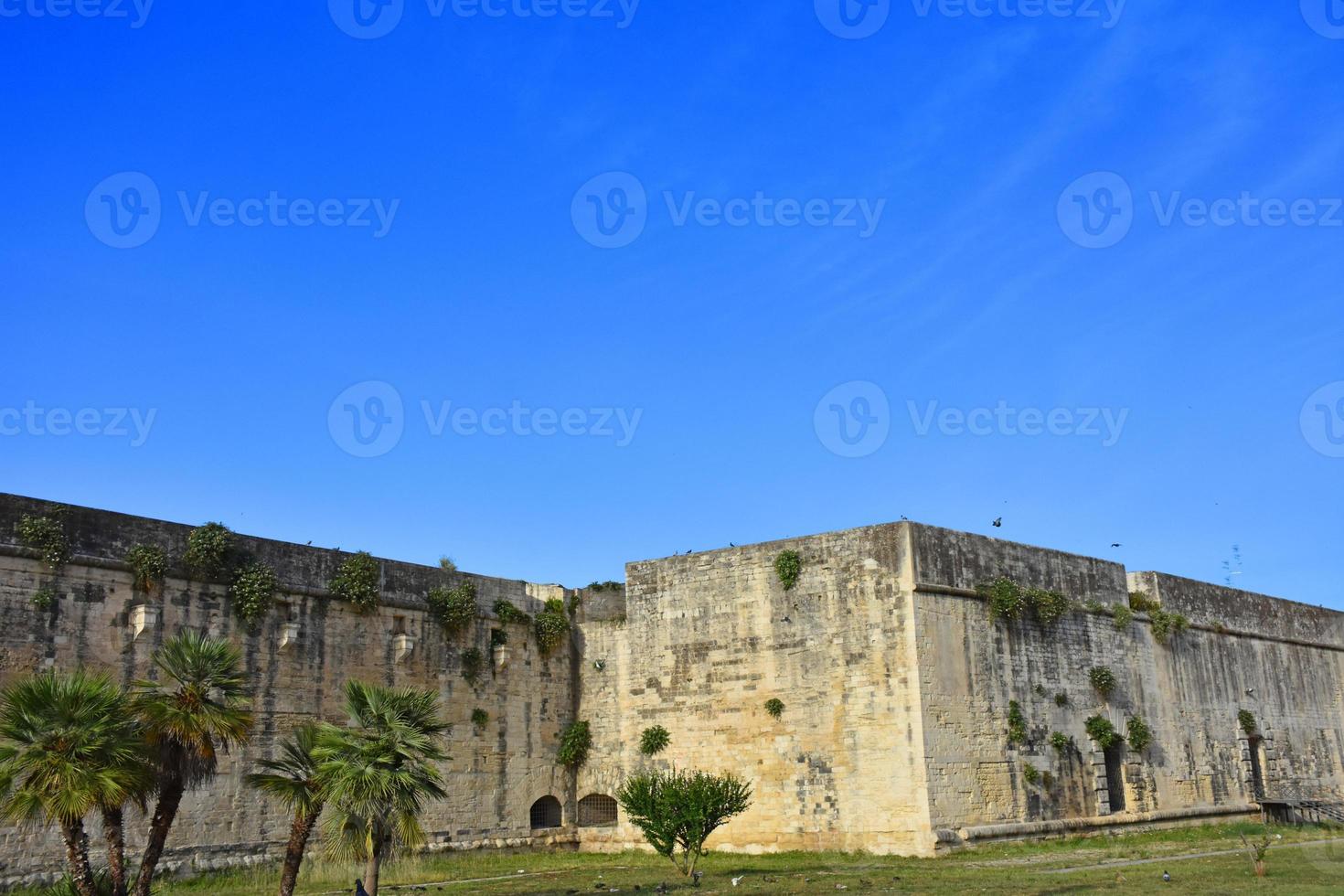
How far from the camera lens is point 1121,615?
2984 cm

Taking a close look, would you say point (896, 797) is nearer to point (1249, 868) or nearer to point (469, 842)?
point (1249, 868)

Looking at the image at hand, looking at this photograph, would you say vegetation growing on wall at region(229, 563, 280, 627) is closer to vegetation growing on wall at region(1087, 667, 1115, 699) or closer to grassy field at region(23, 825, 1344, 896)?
grassy field at region(23, 825, 1344, 896)

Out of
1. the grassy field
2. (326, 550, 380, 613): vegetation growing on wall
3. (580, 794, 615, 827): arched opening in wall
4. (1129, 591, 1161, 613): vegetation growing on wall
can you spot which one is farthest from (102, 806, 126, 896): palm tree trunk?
(1129, 591, 1161, 613): vegetation growing on wall

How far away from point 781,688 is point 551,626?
6.02m

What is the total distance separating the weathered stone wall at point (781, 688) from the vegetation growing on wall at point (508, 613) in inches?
80.5

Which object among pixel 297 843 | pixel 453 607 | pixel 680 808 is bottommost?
pixel 297 843

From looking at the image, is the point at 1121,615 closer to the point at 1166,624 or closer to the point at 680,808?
the point at 1166,624

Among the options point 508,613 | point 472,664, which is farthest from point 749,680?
point 472,664

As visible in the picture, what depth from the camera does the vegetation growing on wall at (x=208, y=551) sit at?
22.1m

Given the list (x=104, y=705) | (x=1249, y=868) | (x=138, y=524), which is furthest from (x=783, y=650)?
(x=104, y=705)

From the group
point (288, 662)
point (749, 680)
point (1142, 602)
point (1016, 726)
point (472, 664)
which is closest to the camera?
point (288, 662)

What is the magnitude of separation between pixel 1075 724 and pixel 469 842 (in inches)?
557

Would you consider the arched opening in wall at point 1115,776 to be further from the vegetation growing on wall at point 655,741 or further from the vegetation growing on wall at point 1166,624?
the vegetation growing on wall at point 655,741

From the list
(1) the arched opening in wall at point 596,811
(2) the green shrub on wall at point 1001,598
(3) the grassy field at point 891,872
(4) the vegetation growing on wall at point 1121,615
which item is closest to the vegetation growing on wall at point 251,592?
(3) the grassy field at point 891,872
